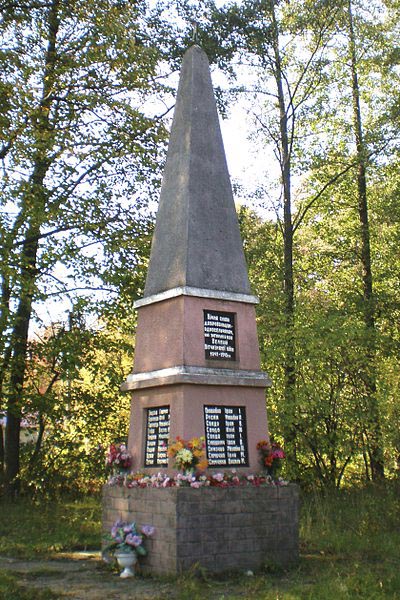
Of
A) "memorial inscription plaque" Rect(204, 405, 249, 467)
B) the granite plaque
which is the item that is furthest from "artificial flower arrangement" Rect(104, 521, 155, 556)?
the granite plaque

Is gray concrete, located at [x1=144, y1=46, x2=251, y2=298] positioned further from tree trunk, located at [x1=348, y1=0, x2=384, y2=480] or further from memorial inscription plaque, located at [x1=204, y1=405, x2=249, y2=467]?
tree trunk, located at [x1=348, y1=0, x2=384, y2=480]

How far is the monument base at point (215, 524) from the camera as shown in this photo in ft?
24.3

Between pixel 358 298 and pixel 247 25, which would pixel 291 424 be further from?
pixel 247 25

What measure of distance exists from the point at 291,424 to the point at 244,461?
18.3 feet

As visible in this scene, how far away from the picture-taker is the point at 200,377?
8.21 m

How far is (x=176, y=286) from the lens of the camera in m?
8.74

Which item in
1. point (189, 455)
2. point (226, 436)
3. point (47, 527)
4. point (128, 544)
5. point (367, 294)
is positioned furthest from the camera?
point (367, 294)

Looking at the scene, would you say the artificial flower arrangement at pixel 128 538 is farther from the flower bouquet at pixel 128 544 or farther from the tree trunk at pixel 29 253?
the tree trunk at pixel 29 253

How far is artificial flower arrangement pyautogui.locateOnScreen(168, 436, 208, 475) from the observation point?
7.61m

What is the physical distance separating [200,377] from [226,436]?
0.89 m

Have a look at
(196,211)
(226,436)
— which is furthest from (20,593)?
(196,211)

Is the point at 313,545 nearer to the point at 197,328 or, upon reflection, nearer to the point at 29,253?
the point at 197,328

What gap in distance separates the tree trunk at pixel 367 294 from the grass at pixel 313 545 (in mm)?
1113

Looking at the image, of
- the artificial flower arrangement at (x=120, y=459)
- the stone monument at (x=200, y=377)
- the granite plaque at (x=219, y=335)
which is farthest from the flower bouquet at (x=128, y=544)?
the granite plaque at (x=219, y=335)
